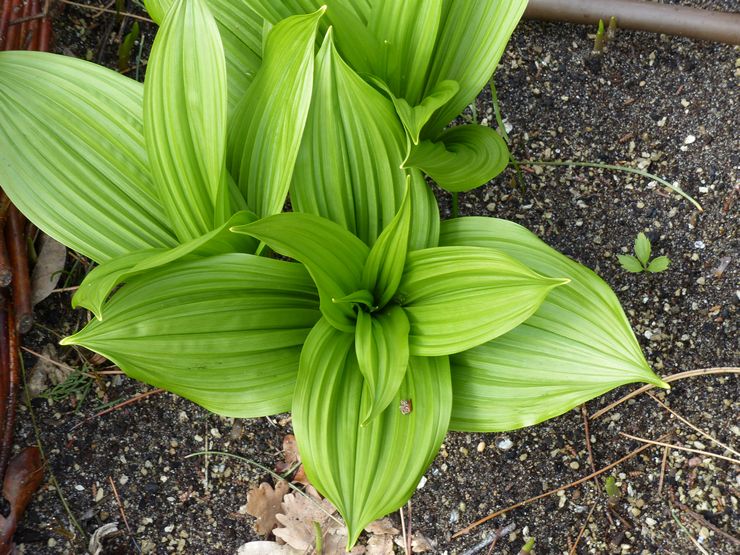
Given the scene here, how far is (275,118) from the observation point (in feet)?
4.16

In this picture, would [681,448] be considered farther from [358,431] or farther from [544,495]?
[358,431]

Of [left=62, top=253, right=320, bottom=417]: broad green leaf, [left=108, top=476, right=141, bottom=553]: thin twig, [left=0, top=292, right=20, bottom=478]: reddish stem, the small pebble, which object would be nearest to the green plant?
[left=62, top=253, right=320, bottom=417]: broad green leaf

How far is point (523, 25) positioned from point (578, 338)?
42.5 inches

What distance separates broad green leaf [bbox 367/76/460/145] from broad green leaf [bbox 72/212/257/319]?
345mm

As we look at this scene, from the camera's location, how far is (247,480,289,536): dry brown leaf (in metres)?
1.64

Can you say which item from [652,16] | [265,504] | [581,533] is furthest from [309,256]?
[652,16]

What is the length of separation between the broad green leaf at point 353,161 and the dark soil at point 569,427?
485mm

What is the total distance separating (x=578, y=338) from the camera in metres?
1.24

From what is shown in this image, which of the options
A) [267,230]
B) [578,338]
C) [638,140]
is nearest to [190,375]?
[267,230]

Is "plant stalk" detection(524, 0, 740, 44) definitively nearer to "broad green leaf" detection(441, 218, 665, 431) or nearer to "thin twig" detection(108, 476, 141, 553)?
"broad green leaf" detection(441, 218, 665, 431)

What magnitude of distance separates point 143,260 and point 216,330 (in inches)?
6.9

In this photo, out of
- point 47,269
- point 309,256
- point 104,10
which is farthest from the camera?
point 104,10

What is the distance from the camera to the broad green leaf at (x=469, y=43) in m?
1.40

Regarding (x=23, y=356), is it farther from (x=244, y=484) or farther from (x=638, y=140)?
(x=638, y=140)
